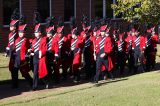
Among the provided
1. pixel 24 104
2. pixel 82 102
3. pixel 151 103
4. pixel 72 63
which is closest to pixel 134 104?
pixel 151 103

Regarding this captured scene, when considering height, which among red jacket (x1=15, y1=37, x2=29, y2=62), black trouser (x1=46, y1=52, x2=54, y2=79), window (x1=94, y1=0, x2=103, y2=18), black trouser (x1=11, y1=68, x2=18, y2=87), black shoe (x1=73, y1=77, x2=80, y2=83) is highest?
window (x1=94, y1=0, x2=103, y2=18)

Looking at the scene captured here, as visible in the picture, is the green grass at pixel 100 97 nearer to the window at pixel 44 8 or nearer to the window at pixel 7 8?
the window at pixel 7 8

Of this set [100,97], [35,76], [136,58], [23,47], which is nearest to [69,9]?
[136,58]

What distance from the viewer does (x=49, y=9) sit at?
2912 centimetres

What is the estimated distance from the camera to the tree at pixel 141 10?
16300 millimetres

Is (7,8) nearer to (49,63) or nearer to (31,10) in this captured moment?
(31,10)

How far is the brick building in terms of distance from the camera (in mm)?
26656

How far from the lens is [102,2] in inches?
1305

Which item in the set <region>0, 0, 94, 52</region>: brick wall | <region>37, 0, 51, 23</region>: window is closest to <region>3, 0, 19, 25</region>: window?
<region>0, 0, 94, 52</region>: brick wall

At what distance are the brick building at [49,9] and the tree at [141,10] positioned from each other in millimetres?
10600

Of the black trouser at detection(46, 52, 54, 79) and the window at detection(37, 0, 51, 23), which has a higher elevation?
the window at detection(37, 0, 51, 23)

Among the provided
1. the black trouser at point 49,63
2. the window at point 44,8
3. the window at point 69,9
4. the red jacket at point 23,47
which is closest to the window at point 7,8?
→ the window at point 44,8

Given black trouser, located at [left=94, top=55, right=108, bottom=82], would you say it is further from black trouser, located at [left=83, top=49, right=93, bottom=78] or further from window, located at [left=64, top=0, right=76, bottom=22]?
window, located at [left=64, top=0, right=76, bottom=22]

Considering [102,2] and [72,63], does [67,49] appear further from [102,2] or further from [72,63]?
[102,2]
